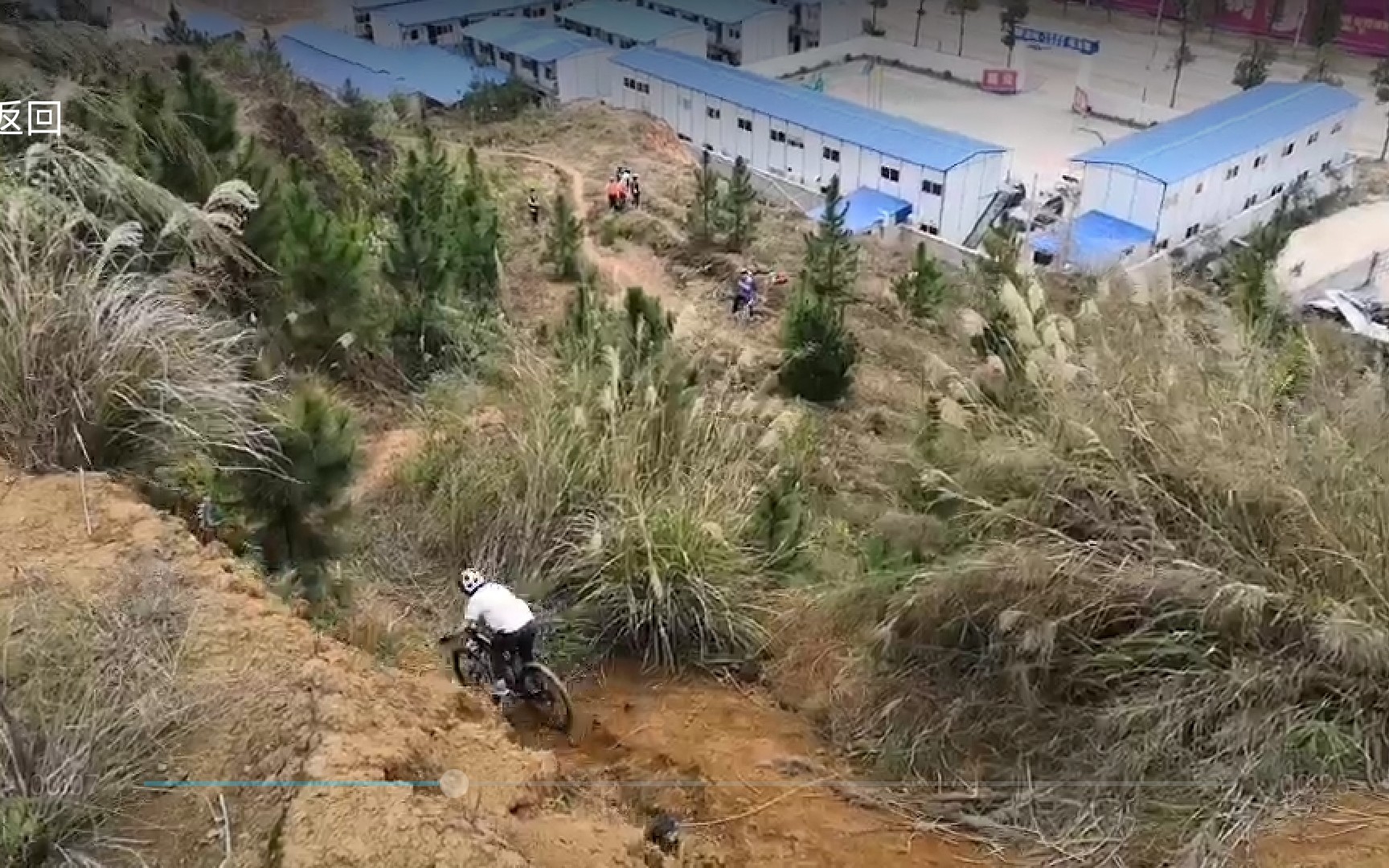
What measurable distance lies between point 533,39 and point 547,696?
25.3 m

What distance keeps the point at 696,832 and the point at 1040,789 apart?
42.3 inches

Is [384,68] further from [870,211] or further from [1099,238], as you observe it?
[1099,238]

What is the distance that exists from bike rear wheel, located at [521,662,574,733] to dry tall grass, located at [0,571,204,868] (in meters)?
1.31

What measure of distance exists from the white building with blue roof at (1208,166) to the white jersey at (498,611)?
15289 millimetres

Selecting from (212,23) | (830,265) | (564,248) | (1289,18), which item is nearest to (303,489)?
(830,265)

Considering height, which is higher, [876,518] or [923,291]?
[876,518]

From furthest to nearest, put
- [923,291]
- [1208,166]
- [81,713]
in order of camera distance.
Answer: [1208,166], [923,291], [81,713]

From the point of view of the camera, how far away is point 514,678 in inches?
164

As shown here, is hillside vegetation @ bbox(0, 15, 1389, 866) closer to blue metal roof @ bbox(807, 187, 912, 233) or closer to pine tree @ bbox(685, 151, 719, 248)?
pine tree @ bbox(685, 151, 719, 248)

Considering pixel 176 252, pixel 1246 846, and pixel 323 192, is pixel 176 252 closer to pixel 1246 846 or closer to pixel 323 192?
pixel 1246 846

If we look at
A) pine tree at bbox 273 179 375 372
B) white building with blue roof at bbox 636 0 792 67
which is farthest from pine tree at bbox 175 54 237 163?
white building with blue roof at bbox 636 0 792 67

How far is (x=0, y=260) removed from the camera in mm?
4340

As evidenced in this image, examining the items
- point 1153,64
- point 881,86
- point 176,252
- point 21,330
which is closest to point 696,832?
point 21,330

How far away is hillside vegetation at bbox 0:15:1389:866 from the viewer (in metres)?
3.52
